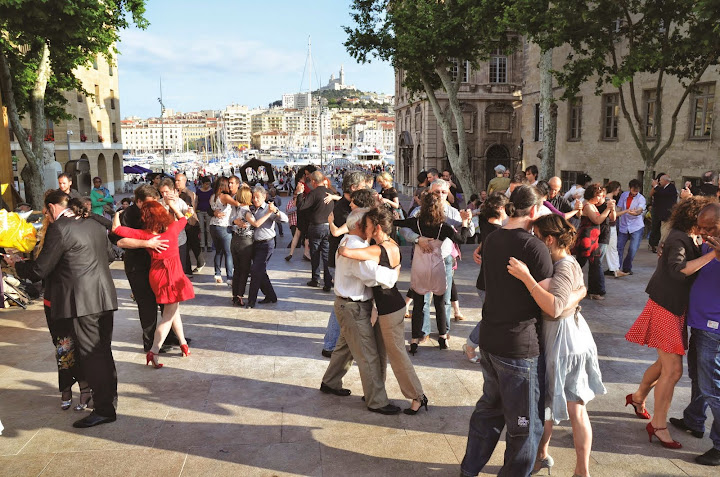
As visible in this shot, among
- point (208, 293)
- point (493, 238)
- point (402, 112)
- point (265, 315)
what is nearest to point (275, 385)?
point (265, 315)

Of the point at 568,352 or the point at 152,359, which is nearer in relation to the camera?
the point at 568,352

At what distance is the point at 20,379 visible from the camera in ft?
19.9

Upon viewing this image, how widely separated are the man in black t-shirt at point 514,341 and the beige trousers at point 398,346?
4.05 feet

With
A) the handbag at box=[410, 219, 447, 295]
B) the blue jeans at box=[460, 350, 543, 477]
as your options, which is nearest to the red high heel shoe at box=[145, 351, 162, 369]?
the handbag at box=[410, 219, 447, 295]

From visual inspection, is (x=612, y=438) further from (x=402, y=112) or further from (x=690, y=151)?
(x=402, y=112)

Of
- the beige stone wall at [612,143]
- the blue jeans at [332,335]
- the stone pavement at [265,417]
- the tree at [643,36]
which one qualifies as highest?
the tree at [643,36]

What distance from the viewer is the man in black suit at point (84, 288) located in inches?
187

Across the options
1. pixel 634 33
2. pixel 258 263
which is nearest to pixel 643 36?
pixel 634 33

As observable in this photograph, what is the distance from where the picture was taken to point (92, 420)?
4980mm

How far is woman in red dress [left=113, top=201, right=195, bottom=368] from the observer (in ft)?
19.4

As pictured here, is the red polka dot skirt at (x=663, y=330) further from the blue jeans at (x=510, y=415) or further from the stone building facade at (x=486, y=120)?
the stone building facade at (x=486, y=120)

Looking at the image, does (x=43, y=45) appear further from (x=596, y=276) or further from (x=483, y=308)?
(x=483, y=308)

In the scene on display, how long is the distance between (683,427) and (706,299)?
1.27 meters

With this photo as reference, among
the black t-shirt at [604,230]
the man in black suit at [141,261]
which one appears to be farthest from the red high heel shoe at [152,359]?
the black t-shirt at [604,230]
